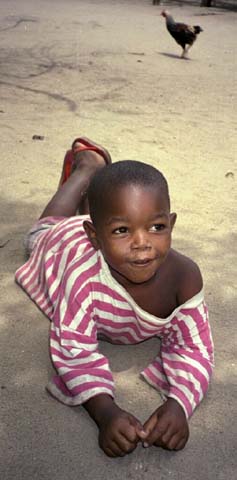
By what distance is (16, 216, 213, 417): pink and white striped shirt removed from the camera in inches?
83.7

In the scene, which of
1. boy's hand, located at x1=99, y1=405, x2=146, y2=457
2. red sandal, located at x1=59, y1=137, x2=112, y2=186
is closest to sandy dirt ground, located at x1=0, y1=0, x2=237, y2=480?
boy's hand, located at x1=99, y1=405, x2=146, y2=457

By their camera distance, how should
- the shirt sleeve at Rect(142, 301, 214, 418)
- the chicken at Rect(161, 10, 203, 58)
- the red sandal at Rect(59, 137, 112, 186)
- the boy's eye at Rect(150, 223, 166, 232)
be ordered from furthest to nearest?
the chicken at Rect(161, 10, 203, 58) → the red sandal at Rect(59, 137, 112, 186) → the shirt sleeve at Rect(142, 301, 214, 418) → the boy's eye at Rect(150, 223, 166, 232)

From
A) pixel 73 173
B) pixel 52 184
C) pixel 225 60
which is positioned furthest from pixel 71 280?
pixel 225 60

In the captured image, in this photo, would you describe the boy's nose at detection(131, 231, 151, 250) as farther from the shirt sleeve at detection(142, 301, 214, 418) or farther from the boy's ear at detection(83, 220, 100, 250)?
the shirt sleeve at detection(142, 301, 214, 418)

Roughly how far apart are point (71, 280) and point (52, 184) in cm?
175

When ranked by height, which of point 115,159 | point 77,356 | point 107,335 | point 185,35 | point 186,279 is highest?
point 186,279

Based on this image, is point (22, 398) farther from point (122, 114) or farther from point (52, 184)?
point (122, 114)

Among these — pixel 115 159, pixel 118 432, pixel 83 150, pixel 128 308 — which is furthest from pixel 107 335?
pixel 115 159

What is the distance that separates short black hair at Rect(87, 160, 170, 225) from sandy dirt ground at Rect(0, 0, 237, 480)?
618 mm

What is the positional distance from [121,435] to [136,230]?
0.59 metres

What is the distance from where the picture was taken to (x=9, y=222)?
3.39 meters

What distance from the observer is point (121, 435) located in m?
1.94

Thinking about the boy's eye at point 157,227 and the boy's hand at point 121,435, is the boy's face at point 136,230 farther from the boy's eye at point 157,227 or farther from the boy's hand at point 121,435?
the boy's hand at point 121,435

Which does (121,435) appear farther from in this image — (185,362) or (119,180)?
(119,180)
